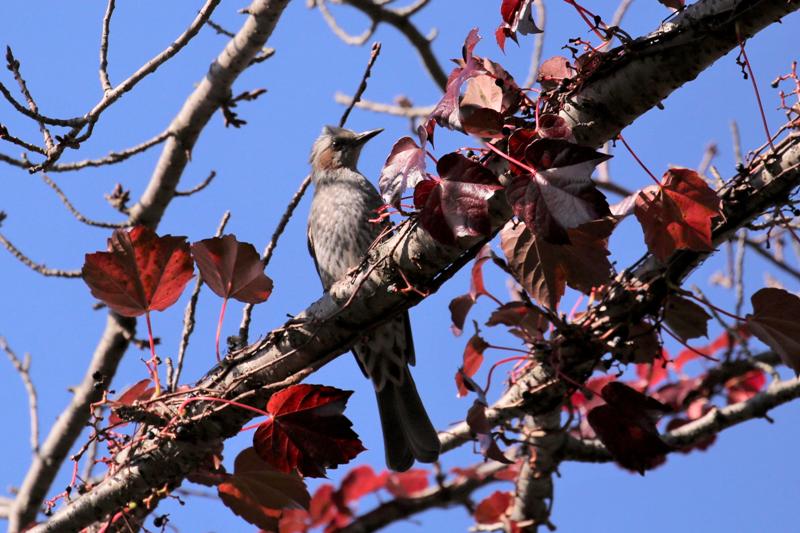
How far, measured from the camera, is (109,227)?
443 cm

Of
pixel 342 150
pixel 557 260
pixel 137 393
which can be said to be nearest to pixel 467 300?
pixel 557 260

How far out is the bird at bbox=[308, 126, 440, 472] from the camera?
4.07 meters

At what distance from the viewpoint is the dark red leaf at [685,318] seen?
9.26 ft

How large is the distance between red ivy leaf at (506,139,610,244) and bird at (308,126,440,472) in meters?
1.54

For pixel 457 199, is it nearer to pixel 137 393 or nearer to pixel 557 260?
pixel 557 260

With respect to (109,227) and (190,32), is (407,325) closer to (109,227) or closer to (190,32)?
(109,227)

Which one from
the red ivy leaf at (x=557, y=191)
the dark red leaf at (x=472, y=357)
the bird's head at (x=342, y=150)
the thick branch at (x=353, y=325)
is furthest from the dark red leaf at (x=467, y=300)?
the bird's head at (x=342, y=150)

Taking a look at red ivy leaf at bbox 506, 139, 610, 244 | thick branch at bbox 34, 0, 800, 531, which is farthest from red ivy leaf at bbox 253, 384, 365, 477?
red ivy leaf at bbox 506, 139, 610, 244

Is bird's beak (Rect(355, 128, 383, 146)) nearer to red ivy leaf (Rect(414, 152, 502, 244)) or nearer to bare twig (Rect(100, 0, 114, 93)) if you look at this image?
bare twig (Rect(100, 0, 114, 93))

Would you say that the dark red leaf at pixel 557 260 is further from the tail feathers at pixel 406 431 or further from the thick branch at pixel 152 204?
the thick branch at pixel 152 204

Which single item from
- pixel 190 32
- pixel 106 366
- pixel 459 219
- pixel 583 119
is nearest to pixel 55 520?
pixel 106 366

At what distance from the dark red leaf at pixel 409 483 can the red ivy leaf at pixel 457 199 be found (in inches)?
162

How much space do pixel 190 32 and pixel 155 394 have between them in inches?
47.4

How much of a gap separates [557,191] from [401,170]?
0.43 meters
